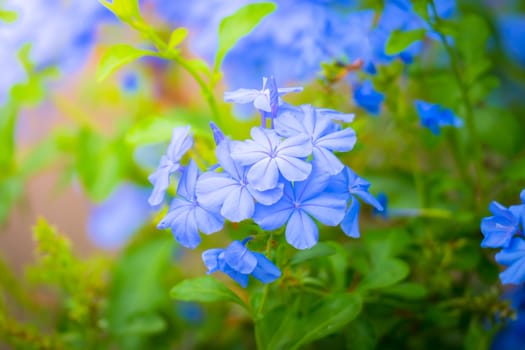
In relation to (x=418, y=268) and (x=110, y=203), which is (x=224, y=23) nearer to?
(x=418, y=268)

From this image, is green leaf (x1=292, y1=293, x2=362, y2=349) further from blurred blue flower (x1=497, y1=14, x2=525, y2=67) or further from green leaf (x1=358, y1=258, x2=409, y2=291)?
blurred blue flower (x1=497, y1=14, x2=525, y2=67)

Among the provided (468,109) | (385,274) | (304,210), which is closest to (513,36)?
(468,109)

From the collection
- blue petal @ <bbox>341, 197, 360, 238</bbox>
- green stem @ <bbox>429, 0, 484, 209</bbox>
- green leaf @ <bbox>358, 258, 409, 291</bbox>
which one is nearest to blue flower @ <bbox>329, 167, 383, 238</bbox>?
blue petal @ <bbox>341, 197, 360, 238</bbox>

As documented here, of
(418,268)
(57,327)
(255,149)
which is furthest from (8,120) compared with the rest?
(418,268)

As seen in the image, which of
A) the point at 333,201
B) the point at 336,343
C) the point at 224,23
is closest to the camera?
the point at 333,201

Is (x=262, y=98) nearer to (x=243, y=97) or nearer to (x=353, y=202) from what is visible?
(x=243, y=97)

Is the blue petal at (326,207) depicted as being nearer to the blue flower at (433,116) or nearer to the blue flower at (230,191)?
the blue flower at (230,191)
